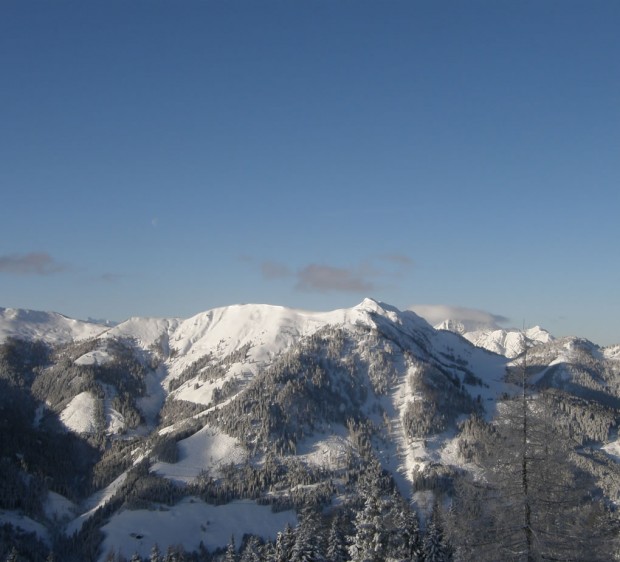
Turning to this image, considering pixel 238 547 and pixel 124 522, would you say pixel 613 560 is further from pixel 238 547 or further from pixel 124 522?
pixel 124 522

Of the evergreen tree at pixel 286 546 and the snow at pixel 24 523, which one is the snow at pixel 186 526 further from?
the evergreen tree at pixel 286 546

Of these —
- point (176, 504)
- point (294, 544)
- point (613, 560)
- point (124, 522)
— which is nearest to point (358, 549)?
point (613, 560)

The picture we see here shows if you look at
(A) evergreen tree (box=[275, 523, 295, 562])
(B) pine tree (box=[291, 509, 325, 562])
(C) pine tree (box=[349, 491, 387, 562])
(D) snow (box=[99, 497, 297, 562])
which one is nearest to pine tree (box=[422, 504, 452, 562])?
(B) pine tree (box=[291, 509, 325, 562])

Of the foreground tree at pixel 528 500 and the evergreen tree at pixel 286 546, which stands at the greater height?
the foreground tree at pixel 528 500

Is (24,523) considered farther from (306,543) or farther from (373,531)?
(373,531)

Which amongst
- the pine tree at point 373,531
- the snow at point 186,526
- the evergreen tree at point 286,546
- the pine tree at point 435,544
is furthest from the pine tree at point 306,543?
the snow at point 186,526

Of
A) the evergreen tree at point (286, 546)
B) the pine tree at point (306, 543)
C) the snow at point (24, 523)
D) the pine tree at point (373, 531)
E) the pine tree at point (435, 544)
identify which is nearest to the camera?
the pine tree at point (373, 531)
